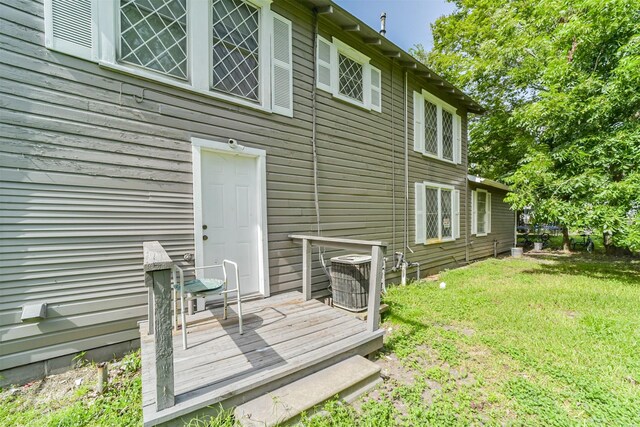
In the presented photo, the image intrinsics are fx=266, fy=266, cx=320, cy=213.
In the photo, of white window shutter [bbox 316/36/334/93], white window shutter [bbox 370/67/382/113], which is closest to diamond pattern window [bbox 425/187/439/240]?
white window shutter [bbox 370/67/382/113]

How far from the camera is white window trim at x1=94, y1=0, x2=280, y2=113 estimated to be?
2.72 metres

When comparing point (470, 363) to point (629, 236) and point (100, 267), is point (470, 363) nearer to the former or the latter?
point (100, 267)

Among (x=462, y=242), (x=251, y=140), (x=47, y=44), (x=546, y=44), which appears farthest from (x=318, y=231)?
(x=546, y=44)

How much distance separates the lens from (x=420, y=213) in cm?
679

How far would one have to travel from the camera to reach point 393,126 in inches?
242

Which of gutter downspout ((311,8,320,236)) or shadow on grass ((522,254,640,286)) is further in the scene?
shadow on grass ((522,254,640,286))

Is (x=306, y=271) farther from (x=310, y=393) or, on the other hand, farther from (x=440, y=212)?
(x=440, y=212)

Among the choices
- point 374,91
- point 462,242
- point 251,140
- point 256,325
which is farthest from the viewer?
point 462,242

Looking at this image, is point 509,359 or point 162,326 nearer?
point 162,326

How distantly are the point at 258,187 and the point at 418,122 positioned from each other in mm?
4950

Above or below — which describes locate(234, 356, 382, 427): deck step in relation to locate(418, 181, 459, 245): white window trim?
below

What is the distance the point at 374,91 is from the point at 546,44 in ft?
17.9

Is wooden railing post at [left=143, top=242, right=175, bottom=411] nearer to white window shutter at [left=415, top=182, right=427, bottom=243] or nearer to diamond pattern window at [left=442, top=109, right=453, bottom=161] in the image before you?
white window shutter at [left=415, top=182, right=427, bottom=243]

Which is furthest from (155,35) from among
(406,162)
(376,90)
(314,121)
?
(406,162)
